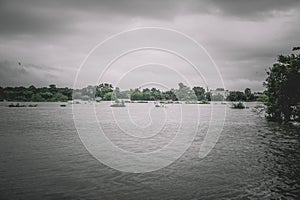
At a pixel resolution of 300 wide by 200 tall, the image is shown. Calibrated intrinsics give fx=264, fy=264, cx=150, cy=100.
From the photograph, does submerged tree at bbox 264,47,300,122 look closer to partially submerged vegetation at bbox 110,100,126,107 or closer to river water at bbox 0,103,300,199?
river water at bbox 0,103,300,199

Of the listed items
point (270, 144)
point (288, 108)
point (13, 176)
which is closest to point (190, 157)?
point (270, 144)

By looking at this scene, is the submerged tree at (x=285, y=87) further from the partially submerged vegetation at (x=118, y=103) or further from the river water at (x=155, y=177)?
the partially submerged vegetation at (x=118, y=103)

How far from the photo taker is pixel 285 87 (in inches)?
1510

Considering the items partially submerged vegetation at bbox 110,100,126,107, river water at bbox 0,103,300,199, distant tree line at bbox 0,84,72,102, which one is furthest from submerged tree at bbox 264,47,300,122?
distant tree line at bbox 0,84,72,102

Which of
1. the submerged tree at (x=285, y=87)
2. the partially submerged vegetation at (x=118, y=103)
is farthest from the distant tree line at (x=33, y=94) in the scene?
the submerged tree at (x=285, y=87)

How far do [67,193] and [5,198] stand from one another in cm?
238

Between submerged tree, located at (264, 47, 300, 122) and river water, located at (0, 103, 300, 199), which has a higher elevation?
submerged tree, located at (264, 47, 300, 122)

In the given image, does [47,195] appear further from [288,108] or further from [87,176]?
[288,108]

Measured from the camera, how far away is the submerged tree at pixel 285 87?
3662 centimetres

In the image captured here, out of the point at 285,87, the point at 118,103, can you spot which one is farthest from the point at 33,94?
the point at 285,87

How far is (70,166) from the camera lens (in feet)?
52.7

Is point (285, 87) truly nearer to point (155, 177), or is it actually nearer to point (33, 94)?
point (155, 177)

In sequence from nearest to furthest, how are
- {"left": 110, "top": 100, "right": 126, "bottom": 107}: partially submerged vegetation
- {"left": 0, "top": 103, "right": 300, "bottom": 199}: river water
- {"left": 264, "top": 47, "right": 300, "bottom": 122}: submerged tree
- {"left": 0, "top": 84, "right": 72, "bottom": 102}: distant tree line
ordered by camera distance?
{"left": 0, "top": 103, "right": 300, "bottom": 199}: river water → {"left": 264, "top": 47, "right": 300, "bottom": 122}: submerged tree → {"left": 110, "top": 100, "right": 126, "bottom": 107}: partially submerged vegetation → {"left": 0, "top": 84, "right": 72, "bottom": 102}: distant tree line

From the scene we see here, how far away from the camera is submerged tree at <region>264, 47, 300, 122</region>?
36625 millimetres
